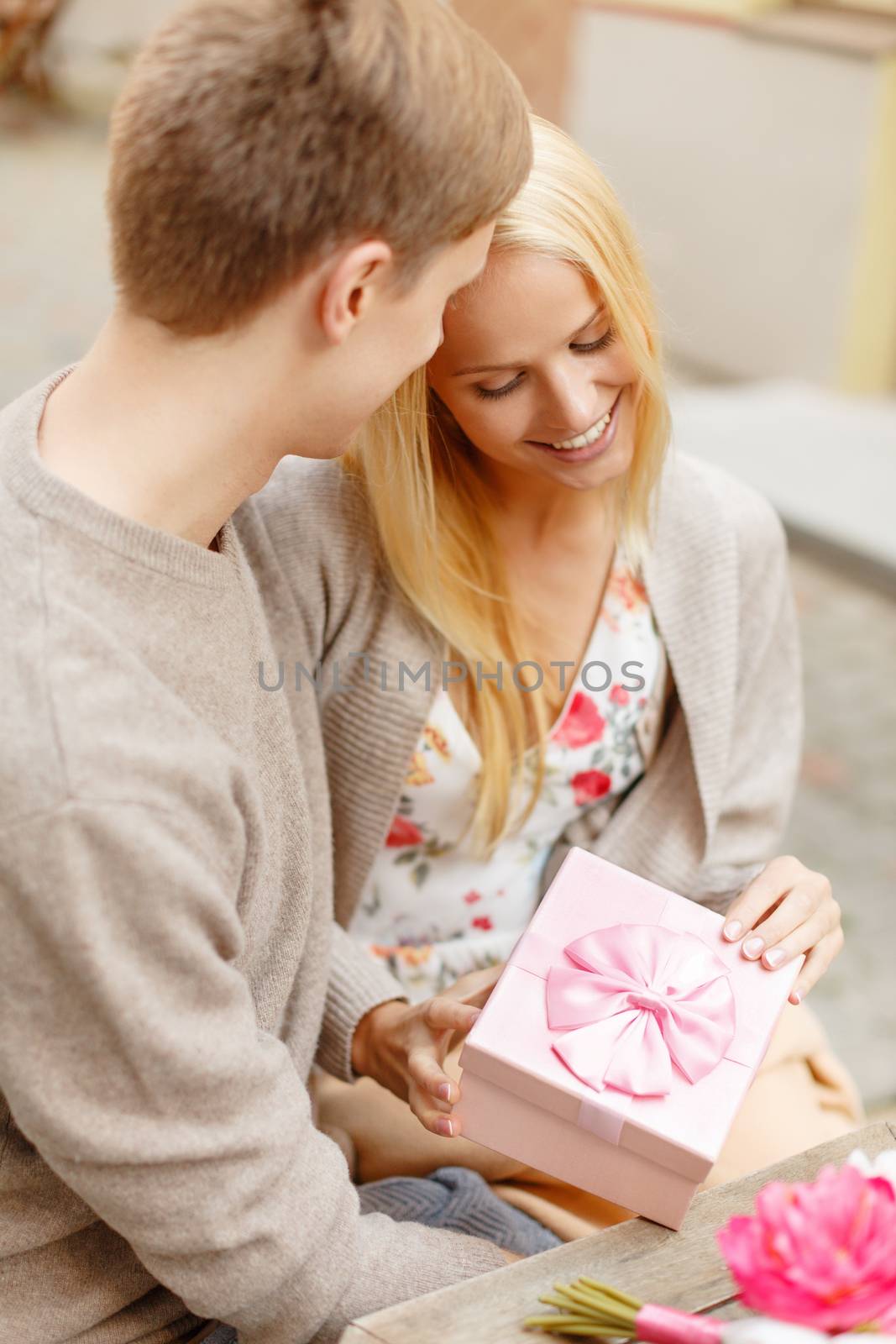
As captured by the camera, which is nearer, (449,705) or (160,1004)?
(160,1004)

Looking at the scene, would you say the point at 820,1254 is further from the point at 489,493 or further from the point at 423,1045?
the point at 489,493

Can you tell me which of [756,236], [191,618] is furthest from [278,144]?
[756,236]

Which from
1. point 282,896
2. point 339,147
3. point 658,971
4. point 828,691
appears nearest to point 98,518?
point 339,147

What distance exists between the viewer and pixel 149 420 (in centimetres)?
85

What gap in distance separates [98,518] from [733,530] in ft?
2.36

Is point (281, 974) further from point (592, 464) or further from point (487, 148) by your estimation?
point (487, 148)

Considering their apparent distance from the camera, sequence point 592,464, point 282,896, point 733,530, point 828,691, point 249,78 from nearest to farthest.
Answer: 1. point 249,78
2. point 282,896
3. point 592,464
4. point 733,530
5. point 828,691

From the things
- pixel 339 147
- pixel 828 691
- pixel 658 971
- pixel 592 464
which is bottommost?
pixel 828 691

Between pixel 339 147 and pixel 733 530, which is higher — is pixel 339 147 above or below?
above

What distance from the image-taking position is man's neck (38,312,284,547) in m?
0.84

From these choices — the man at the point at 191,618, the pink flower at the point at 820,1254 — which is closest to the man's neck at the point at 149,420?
the man at the point at 191,618

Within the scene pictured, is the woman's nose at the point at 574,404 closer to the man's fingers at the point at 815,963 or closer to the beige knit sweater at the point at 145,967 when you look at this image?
the beige knit sweater at the point at 145,967

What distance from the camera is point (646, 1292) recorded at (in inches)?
33.2

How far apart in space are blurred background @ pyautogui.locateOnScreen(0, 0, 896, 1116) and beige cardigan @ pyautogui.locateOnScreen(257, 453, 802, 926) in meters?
1.11
